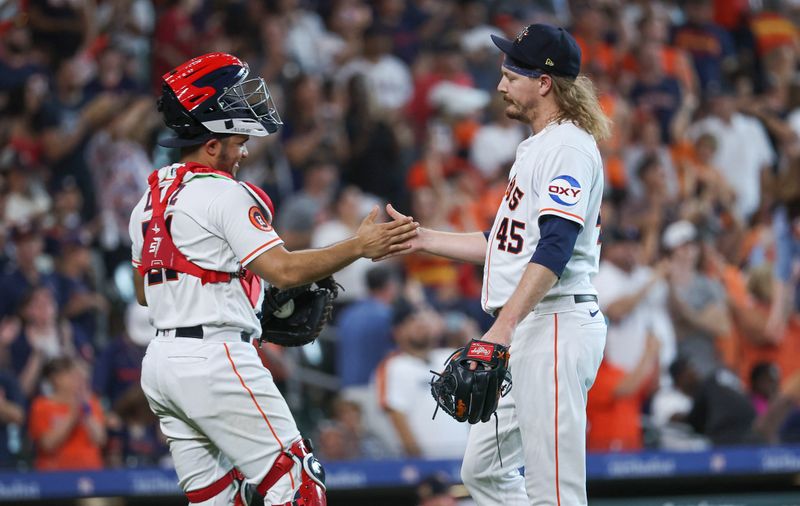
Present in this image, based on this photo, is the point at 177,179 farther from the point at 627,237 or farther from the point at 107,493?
the point at 627,237

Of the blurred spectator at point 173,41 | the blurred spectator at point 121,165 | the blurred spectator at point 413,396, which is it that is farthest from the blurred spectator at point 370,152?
the blurred spectator at point 413,396

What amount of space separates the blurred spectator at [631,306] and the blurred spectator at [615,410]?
6.0 inches

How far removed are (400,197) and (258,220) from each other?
6.25 metres

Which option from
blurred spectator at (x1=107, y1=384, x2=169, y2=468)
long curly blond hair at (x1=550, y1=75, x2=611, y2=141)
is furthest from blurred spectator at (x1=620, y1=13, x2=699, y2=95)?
long curly blond hair at (x1=550, y1=75, x2=611, y2=141)

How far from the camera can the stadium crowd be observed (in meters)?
8.03

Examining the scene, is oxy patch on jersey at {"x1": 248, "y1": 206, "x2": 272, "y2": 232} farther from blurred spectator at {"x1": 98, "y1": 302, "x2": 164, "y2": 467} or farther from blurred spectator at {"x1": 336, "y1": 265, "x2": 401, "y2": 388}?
blurred spectator at {"x1": 336, "y1": 265, "x2": 401, "y2": 388}

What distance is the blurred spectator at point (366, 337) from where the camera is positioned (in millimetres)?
8484

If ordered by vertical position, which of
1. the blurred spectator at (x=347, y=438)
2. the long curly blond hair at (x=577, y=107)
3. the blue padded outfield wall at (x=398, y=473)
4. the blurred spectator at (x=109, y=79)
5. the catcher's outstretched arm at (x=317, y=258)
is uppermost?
the blurred spectator at (x=109, y=79)

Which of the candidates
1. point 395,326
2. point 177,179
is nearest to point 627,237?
point 395,326

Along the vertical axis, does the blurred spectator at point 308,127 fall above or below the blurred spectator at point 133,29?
below

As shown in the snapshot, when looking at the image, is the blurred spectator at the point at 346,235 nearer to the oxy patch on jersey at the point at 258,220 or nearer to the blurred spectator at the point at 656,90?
the blurred spectator at the point at 656,90

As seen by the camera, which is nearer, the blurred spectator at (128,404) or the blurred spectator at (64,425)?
the blurred spectator at (64,425)

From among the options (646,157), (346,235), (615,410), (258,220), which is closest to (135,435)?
(346,235)

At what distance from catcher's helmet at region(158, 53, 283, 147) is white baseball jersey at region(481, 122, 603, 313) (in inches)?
39.0
